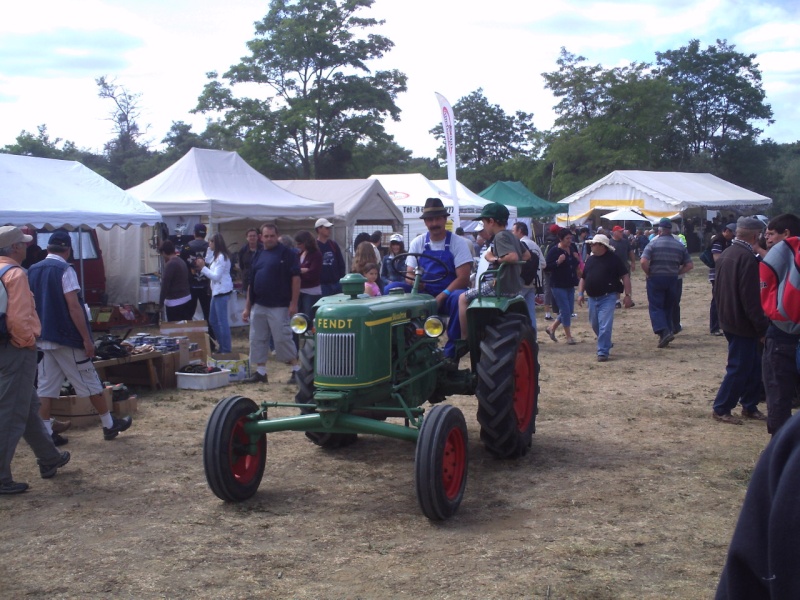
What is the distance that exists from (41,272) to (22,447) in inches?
64.7

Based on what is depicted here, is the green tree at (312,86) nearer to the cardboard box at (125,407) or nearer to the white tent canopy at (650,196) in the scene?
the white tent canopy at (650,196)

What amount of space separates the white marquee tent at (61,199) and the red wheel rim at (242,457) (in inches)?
277

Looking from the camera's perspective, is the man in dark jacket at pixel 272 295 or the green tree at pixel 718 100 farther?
the green tree at pixel 718 100

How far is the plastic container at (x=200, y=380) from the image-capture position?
30.3 feet

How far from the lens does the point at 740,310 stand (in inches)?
270

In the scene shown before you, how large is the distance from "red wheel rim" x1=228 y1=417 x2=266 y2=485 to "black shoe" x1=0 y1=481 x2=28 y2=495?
1550 millimetres

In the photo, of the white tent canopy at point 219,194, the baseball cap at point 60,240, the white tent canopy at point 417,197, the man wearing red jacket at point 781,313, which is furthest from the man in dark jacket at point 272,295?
the white tent canopy at point 417,197

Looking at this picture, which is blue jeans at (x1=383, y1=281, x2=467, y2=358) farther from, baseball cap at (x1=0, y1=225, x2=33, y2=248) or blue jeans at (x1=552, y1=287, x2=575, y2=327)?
blue jeans at (x1=552, y1=287, x2=575, y2=327)

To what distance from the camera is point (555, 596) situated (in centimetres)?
379

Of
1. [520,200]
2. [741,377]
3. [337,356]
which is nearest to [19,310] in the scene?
[337,356]

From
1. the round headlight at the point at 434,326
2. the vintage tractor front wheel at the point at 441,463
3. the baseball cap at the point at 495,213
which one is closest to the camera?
the vintage tractor front wheel at the point at 441,463

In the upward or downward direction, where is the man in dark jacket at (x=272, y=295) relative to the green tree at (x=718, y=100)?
downward

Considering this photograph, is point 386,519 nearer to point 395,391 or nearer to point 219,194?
point 395,391

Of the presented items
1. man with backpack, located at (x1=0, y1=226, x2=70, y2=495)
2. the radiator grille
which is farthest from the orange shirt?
the radiator grille
